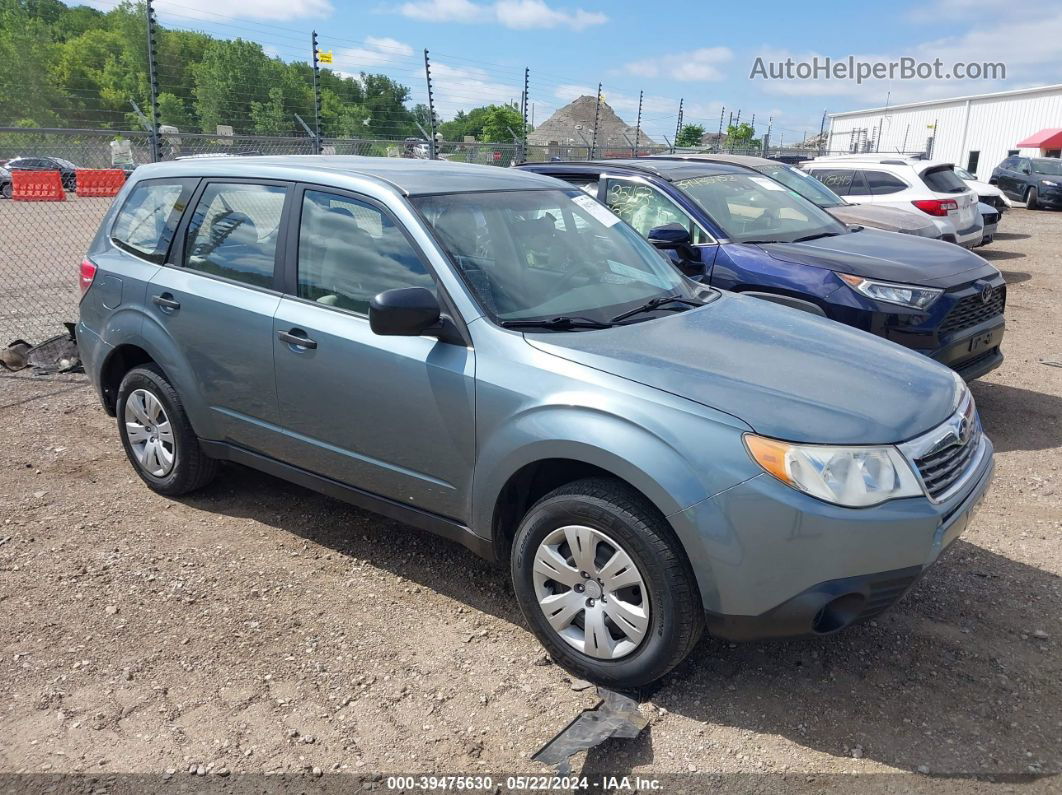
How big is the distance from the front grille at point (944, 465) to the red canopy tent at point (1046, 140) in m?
45.1

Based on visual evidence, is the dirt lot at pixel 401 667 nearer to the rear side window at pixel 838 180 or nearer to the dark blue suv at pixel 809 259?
the dark blue suv at pixel 809 259

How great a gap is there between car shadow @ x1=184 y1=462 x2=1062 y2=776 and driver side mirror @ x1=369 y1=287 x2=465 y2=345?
1257 mm

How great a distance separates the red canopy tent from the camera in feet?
132

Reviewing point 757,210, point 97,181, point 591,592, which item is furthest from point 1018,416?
point 97,181

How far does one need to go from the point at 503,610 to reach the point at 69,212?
22131mm

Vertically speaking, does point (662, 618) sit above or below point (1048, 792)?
above

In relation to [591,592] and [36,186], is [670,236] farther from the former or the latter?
[36,186]

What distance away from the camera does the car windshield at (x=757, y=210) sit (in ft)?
20.5

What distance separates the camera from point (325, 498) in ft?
15.8

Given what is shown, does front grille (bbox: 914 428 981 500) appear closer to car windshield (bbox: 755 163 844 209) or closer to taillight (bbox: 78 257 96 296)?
taillight (bbox: 78 257 96 296)

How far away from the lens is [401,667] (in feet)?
10.7

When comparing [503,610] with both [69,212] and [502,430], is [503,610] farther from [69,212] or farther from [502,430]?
[69,212]

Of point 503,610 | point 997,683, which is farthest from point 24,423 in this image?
point 997,683

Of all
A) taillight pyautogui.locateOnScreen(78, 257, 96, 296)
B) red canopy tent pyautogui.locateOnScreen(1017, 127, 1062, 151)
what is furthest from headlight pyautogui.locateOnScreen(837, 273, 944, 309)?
red canopy tent pyautogui.locateOnScreen(1017, 127, 1062, 151)
